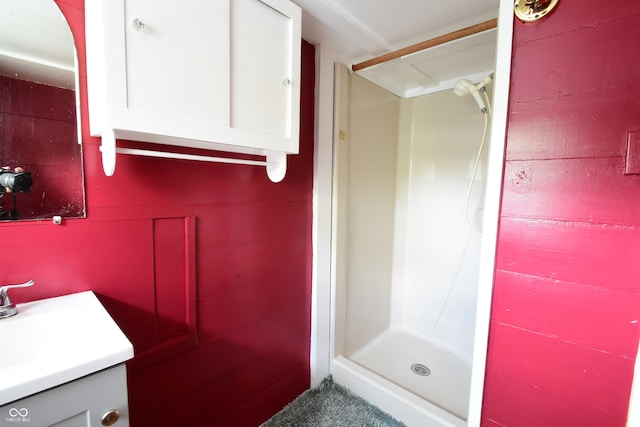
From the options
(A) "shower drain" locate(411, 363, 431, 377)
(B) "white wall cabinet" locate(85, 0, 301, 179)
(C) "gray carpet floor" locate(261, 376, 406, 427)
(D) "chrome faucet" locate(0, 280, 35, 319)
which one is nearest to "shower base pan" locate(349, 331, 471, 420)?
(A) "shower drain" locate(411, 363, 431, 377)

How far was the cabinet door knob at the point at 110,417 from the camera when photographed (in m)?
0.63

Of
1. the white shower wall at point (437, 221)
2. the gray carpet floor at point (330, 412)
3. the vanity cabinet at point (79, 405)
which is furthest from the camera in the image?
the white shower wall at point (437, 221)

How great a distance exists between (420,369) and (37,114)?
2353 millimetres

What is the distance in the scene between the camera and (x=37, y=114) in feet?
2.79

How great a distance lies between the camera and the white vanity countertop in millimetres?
550

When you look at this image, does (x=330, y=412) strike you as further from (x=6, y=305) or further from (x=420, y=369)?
(x=6, y=305)

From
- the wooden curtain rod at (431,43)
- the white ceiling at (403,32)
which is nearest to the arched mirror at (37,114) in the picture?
the white ceiling at (403,32)

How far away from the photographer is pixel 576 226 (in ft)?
3.07

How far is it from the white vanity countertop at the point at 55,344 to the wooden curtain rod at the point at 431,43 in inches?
64.3

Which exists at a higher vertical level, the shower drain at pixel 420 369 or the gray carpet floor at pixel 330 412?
the shower drain at pixel 420 369

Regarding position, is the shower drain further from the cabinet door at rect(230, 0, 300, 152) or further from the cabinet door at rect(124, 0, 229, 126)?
the cabinet door at rect(124, 0, 229, 126)

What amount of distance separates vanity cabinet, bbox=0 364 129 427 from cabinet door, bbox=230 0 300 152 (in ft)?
2.66

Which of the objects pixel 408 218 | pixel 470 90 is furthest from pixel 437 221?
pixel 470 90

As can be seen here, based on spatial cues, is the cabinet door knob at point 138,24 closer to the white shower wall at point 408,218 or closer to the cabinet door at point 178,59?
the cabinet door at point 178,59
